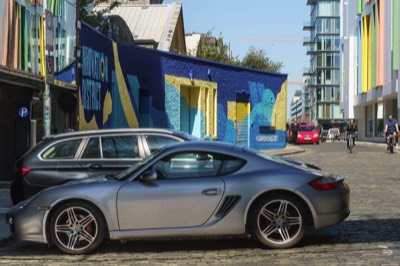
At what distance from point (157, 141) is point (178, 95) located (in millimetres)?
17807

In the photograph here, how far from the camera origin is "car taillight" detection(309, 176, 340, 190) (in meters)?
7.64

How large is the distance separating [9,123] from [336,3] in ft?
326

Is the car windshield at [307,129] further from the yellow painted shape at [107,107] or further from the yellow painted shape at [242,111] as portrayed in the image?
the yellow painted shape at [107,107]

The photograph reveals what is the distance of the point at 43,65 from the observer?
16.0 m

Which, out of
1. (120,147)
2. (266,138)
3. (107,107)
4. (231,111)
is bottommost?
(266,138)

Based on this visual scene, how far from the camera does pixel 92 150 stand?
32.7 feet

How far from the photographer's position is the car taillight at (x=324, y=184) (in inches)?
301

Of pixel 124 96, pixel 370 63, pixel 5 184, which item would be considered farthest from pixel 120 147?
pixel 370 63

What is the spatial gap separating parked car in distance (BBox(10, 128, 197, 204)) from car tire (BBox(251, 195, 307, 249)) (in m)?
2.80

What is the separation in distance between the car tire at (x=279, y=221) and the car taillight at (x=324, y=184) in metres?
0.28

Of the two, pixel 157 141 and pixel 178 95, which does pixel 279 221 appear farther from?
pixel 178 95

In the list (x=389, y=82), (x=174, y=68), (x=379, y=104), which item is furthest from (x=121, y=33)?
(x=379, y=104)

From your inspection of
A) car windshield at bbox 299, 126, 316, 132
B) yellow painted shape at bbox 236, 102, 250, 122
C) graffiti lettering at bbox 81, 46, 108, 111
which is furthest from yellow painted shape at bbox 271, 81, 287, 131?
graffiti lettering at bbox 81, 46, 108, 111

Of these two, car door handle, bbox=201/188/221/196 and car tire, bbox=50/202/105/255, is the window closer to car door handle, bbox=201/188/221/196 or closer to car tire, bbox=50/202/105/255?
car door handle, bbox=201/188/221/196
